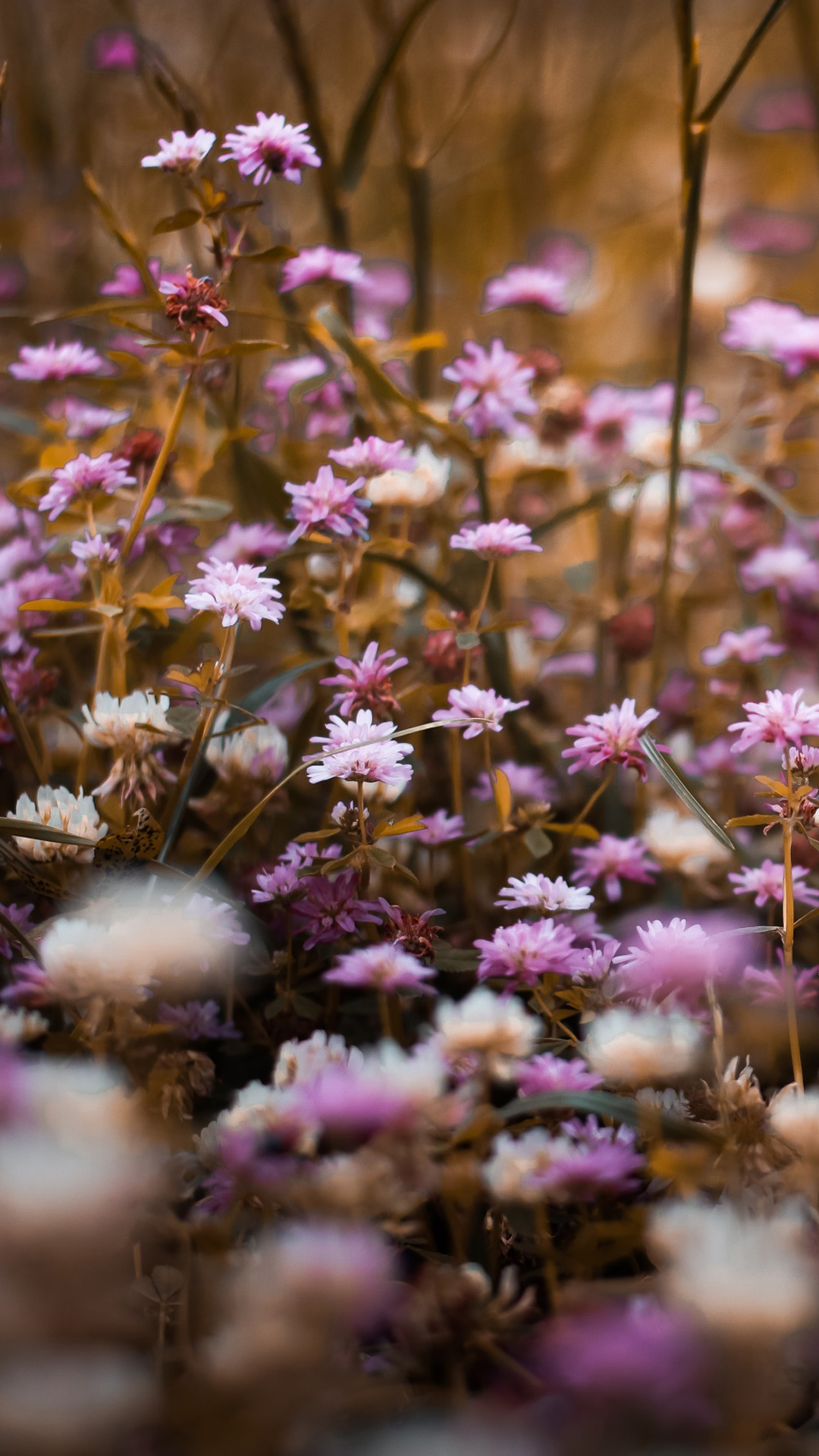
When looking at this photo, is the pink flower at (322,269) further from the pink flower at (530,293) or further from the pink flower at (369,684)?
the pink flower at (369,684)

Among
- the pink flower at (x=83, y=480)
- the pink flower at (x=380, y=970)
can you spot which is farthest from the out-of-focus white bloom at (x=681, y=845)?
the pink flower at (x=83, y=480)

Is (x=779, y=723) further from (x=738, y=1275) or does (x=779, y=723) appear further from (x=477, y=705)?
(x=738, y=1275)

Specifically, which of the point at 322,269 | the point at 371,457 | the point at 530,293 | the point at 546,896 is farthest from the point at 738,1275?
the point at 530,293

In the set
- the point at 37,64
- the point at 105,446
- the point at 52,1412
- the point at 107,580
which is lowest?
the point at 52,1412

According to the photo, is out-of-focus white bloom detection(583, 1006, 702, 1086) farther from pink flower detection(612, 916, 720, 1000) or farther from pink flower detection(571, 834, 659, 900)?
pink flower detection(571, 834, 659, 900)

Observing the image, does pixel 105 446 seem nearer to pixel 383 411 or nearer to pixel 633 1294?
pixel 383 411

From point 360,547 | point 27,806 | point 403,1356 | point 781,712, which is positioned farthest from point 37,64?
point 403,1356
